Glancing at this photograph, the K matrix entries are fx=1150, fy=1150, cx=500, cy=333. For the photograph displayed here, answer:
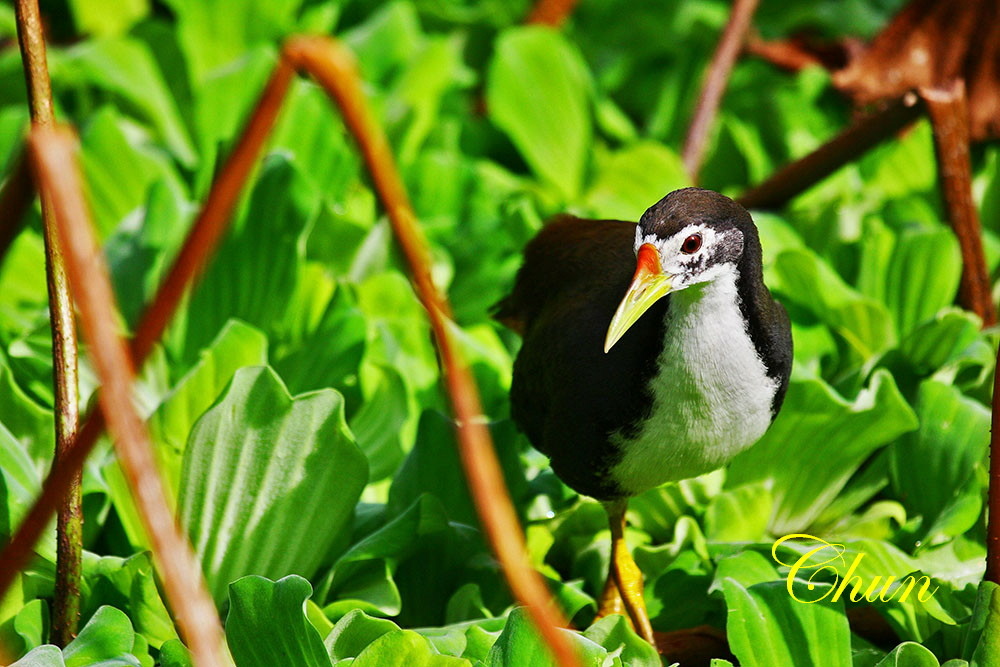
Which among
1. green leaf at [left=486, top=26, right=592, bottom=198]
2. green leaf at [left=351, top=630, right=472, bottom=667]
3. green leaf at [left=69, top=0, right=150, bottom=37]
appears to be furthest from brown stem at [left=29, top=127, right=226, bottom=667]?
green leaf at [left=69, top=0, right=150, bottom=37]

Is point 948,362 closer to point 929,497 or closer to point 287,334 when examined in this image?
point 929,497

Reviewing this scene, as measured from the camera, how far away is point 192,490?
1.31m

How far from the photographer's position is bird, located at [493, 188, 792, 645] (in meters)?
1.16

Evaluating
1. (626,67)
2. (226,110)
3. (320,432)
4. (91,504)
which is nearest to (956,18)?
(626,67)

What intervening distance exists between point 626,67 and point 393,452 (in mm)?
1434

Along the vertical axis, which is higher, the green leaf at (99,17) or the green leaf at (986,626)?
the green leaf at (99,17)

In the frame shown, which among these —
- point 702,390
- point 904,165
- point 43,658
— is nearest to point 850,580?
point 702,390

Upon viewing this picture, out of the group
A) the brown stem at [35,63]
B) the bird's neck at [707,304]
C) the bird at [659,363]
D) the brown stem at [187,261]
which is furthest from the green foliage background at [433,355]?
the brown stem at [187,261]

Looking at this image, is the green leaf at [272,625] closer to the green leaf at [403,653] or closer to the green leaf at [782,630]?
the green leaf at [403,653]

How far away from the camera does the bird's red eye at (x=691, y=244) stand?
1147 millimetres

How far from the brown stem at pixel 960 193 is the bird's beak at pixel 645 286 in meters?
0.92

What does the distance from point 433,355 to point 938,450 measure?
730 mm

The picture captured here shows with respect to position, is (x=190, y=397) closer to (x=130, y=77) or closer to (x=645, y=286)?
(x=645, y=286)

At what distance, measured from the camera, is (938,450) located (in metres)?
1.51
